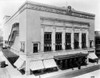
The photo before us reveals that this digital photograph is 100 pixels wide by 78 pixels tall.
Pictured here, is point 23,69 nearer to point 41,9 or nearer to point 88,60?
point 41,9

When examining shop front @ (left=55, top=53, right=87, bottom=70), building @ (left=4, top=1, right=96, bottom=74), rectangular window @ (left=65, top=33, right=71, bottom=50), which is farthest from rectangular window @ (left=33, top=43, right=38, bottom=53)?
rectangular window @ (left=65, top=33, right=71, bottom=50)

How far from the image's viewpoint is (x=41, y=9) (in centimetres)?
1738

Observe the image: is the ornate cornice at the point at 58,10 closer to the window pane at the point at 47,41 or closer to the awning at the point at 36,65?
the window pane at the point at 47,41

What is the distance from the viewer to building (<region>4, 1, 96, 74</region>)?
16.3m

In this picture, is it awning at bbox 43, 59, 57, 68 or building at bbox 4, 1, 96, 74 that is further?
awning at bbox 43, 59, 57, 68

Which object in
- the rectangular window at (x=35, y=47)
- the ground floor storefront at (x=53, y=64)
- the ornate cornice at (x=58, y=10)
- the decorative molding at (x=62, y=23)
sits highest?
the ornate cornice at (x=58, y=10)

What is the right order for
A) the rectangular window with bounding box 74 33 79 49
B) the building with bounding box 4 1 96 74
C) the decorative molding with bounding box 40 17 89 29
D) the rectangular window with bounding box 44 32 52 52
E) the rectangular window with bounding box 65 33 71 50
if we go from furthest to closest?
the rectangular window with bounding box 74 33 79 49
the rectangular window with bounding box 65 33 71 50
the rectangular window with bounding box 44 32 52 52
the decorative molding with bounding box 40 17 89 29
the building with bounding box 4 1 96 74

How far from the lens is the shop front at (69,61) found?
19.0 m

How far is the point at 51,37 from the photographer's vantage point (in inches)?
742

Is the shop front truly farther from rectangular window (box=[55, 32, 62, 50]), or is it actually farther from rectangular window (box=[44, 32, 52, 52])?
rectangular window (box=[44, 32, 52, 52])

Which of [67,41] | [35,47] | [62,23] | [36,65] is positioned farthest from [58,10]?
[36,65]

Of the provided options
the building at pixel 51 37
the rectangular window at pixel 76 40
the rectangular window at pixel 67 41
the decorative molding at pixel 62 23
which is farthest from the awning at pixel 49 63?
the rectangular window at pixel 76 40

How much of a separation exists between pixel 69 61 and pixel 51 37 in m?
5.99

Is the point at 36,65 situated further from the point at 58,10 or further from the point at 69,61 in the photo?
the point at 58,10
